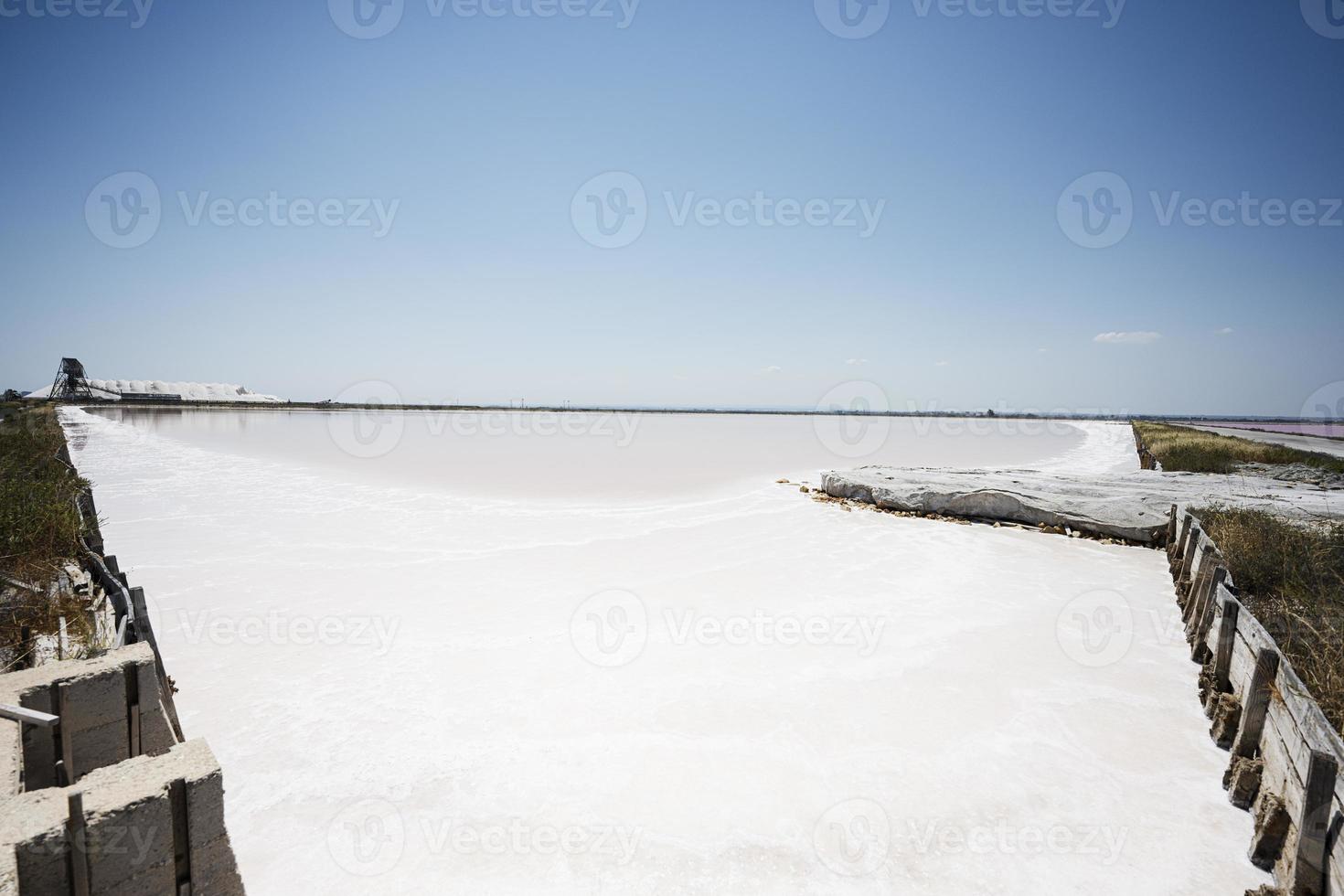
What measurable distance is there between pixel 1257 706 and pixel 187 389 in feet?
744

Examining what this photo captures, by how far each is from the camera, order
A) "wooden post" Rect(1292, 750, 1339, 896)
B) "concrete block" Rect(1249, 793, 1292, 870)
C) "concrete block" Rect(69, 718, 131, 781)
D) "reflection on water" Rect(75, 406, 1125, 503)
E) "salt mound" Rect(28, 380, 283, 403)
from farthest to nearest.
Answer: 1. "salt mound" Rect(28, 380, 283, 403)
2. "reflection on water" Rect(75, 406, 1125, 503)
3. "concrete block" Rect(1249, 793, 1292, 870)
4. "concrete block" Rect(69, 718, 131, 781)
5. "wooden post" Rect(1292, 750, 1339, 896)

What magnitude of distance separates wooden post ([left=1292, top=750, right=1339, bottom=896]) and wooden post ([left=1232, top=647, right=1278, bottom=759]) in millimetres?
1411

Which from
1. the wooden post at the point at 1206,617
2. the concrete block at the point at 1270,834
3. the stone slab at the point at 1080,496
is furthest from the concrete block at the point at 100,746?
the stone slab at the point at 1080,496

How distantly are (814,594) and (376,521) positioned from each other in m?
10.1

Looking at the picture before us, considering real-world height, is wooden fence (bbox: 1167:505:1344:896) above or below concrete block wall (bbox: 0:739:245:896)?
below

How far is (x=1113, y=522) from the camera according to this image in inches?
513

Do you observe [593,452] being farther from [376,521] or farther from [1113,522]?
[1113,522]

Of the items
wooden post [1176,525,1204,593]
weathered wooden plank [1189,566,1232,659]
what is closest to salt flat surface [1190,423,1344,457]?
wooden post [1176,525,1204,593]

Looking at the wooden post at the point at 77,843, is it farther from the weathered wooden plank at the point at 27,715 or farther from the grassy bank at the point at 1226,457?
the grassy bank at the point at 1226,457

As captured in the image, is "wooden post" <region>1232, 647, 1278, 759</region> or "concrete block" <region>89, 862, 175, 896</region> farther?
"wooden post" <region>1232, 647, 1278, 759</region>

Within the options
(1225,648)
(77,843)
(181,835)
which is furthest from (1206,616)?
(77,843)

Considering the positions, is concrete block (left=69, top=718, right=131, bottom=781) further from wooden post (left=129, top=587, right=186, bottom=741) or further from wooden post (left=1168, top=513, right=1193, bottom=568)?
wooden post (left=1168, top=513, right=1193, bottom=568)

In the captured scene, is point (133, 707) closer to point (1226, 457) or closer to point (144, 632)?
point (144, 632)

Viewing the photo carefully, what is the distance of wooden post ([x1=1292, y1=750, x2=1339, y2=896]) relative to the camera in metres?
3.14
